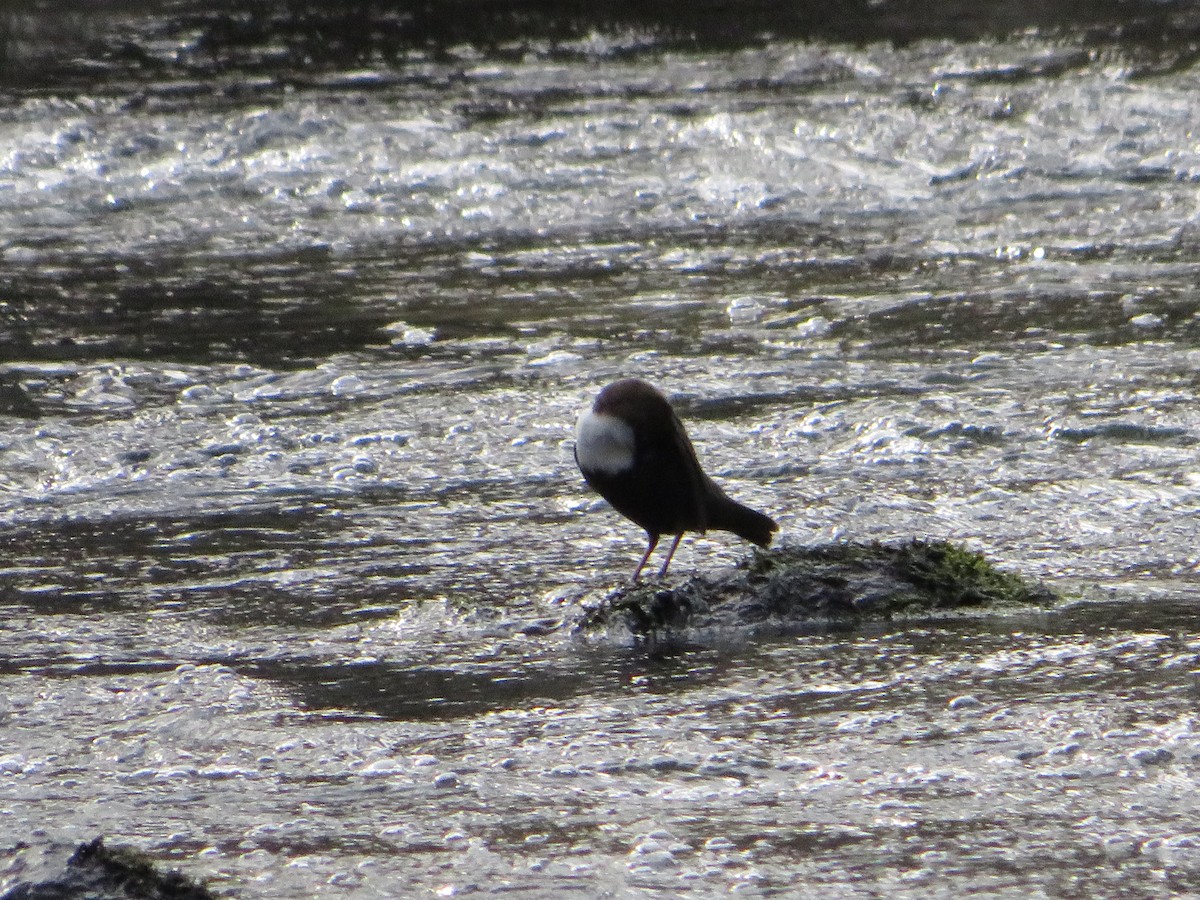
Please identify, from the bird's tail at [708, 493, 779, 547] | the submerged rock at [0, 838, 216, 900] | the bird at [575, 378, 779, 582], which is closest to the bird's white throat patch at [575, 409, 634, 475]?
Answer: the bird at [575, 378, 779, 582]

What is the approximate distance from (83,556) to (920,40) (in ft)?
29.1

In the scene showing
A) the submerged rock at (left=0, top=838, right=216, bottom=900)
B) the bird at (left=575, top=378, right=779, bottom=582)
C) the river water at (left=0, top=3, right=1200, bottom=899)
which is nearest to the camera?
the submerged rock at (left=0, top=838, right=216, bottom=900)

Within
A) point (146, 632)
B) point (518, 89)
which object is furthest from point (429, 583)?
point (518, 89)

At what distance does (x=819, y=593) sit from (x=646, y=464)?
502 millimetres

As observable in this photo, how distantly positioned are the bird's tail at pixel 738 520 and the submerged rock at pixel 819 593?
0.60 feet

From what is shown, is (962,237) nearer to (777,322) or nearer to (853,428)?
(777,322)

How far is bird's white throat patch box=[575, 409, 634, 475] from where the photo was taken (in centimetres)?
445

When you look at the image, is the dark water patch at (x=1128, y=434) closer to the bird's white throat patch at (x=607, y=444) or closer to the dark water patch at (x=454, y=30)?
the bird's white throat patch at (x=607, y=444)

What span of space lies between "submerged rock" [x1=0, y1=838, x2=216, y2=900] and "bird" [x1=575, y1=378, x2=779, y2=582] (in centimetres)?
189

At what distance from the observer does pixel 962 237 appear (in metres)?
8.61

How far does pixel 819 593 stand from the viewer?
4352 mm

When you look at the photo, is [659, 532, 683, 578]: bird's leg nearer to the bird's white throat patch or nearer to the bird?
the bird

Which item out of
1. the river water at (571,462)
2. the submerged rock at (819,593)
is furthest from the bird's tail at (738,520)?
the river water at (571,462)

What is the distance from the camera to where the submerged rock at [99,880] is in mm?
2680
